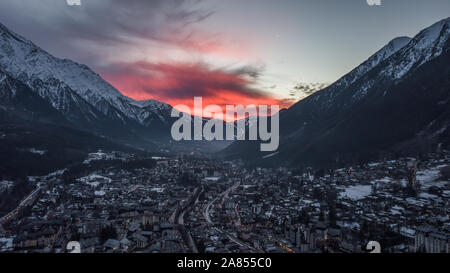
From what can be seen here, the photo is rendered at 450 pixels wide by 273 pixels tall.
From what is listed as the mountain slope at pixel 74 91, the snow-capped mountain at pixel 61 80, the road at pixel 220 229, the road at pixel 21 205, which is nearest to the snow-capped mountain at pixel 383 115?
the road at pixel 220 229

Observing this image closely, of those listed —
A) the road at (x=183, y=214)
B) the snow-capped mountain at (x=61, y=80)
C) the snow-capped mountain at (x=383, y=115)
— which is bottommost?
the road at (x=183, y=214)

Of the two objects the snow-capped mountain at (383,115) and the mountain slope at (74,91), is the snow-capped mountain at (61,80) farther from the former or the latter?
the snow-capped mountain at (383,115)

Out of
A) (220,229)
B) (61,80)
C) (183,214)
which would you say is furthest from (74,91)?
(220,229)

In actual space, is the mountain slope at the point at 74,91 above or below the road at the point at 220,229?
above

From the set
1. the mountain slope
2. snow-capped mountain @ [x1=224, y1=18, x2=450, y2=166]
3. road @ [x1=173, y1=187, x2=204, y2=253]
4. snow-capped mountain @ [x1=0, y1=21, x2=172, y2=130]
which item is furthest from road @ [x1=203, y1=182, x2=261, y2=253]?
snow-capped mountain @ [x1=0, y1=21, x2=172, y2=130]

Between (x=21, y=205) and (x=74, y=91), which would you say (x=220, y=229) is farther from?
(x=74, y=91)

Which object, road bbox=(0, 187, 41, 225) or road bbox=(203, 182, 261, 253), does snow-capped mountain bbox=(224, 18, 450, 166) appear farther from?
road bbox=(0, 187, 41, 225)
